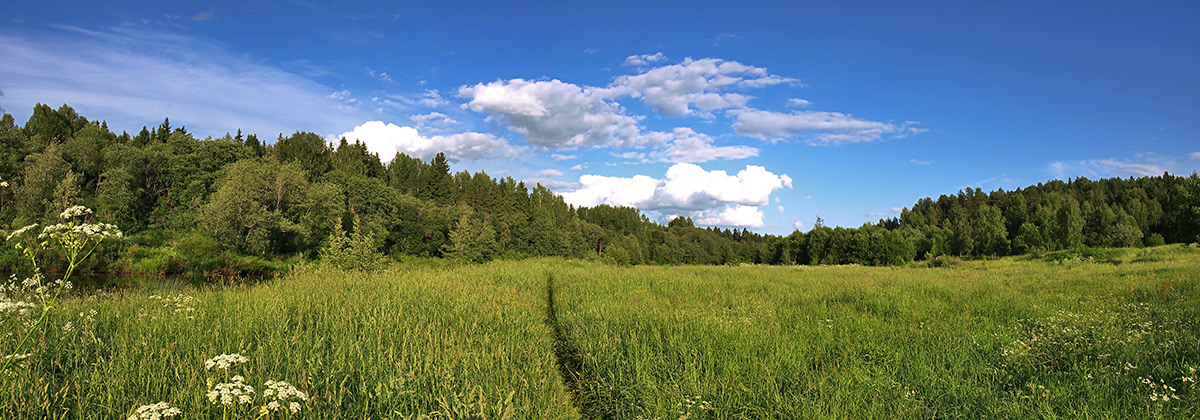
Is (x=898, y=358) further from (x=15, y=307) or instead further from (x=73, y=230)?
(x=15, y=307)

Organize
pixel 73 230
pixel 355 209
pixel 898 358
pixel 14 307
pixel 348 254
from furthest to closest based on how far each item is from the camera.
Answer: pixel 355 209, pixel 348 254, pixel 898 358, pixel 14 307, pixel 73 230

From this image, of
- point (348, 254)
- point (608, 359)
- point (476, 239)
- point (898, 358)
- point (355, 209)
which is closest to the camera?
point (898, 358)

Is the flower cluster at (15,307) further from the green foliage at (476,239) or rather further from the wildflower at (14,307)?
the green foliage at (476,239)

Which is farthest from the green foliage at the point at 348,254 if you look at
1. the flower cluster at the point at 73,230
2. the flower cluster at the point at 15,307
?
the flower cluster at the point at 73,230

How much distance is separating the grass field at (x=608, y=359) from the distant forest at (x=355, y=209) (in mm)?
15314

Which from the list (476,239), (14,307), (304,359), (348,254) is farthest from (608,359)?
(476,239)

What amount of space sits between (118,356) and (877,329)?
10.7 m

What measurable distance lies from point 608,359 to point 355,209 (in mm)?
72698

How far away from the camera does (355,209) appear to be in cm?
7094

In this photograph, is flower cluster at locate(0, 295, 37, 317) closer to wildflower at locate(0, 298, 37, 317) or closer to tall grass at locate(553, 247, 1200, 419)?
wildflower at locate(0, 298, 37, 317)

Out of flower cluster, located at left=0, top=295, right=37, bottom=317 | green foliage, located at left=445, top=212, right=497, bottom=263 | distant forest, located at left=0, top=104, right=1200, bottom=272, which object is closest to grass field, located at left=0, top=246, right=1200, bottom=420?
flower cluster, located at left=0, top=295, right=37, bottom=317

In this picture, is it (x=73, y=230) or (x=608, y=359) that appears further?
(x=608, y=359)

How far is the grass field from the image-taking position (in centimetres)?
482

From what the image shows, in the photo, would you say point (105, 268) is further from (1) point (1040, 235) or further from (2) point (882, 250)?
(1) point (1040, 235)
